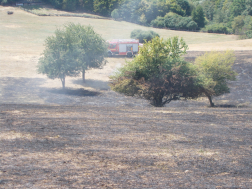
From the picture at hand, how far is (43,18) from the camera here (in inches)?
3401

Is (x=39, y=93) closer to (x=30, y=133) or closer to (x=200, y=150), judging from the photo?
(x=30, y=133)

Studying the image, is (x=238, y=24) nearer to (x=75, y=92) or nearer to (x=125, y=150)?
(x=75, y=92)

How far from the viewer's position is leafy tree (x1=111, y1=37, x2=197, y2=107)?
21.2 m

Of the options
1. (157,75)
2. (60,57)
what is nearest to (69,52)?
(60,57)

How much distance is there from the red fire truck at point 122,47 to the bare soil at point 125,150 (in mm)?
38485

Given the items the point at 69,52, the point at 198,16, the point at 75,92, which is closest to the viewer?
the point at 69,52

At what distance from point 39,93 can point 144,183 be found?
29213mm

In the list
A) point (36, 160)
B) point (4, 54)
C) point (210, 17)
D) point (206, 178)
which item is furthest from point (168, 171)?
point (210, 17)

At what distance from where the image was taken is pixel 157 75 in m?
21.7

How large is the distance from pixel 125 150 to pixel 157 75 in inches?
582

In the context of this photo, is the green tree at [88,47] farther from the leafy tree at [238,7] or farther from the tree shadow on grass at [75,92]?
the leafy tree at [238,7]

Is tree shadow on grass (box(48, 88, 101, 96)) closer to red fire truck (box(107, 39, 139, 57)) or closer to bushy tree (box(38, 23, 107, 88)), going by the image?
bushy tree (box(38, 23, 107, 88))

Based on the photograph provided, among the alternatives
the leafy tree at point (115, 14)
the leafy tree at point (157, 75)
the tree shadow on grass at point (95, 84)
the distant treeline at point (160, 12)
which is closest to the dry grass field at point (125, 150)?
the leafy tree at point (157, 75)

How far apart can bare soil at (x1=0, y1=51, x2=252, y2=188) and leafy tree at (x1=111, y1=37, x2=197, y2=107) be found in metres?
8.12
